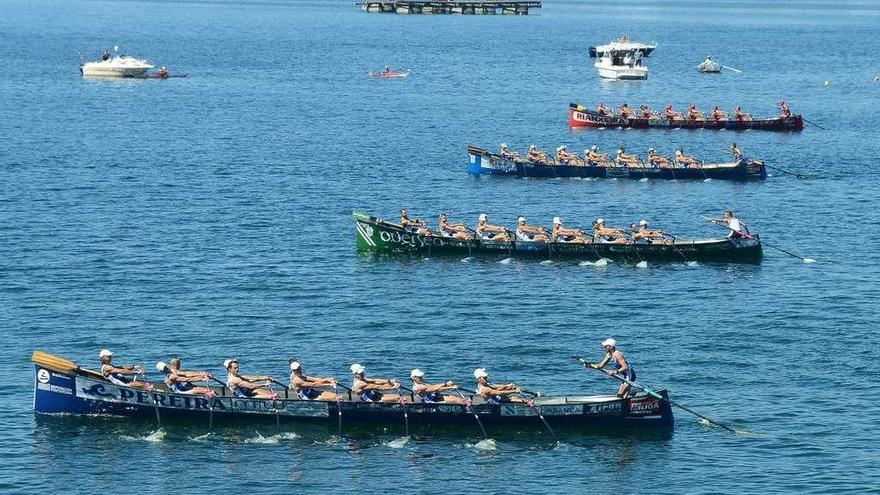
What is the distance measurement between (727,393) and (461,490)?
16.0m

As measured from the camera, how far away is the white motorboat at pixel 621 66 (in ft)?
637

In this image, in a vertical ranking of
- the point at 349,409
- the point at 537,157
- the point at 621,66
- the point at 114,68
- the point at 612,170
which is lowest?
the point at 349,409

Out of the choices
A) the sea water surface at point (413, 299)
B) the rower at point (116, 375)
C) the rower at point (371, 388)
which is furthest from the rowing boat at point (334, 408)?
the sea water surface at point (413, 299)

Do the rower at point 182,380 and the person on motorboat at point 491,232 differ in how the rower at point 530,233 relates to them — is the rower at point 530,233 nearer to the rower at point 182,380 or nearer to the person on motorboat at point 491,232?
the person on motorboat at point 491,232

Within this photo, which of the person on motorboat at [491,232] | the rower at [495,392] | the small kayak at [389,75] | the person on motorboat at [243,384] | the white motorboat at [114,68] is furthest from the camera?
the small kayak at [389,75]

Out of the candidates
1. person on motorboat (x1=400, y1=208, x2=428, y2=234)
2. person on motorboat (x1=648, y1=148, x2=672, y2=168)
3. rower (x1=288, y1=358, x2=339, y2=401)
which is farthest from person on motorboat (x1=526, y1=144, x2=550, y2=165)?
rower (x1=288, y1=358, x2=339, y2=401)

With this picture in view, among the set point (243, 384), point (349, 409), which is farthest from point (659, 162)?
point (243, 384)

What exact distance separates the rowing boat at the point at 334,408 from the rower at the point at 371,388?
1.05 ft

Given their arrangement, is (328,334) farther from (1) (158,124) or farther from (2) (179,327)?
(1) (158,124)

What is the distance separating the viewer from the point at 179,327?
73438 millimetres

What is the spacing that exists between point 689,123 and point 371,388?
294ft

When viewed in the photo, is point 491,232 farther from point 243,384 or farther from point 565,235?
point 243,384

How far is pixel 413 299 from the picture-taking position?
7994 cm

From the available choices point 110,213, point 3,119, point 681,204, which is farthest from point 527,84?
point 110,213
